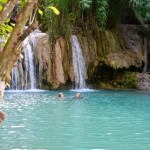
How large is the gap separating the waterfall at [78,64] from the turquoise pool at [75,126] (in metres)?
9.92

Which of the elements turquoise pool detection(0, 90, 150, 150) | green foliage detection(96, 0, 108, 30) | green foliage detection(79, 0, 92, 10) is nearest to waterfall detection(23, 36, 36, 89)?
green foliage detection(79, 0, 92, 10)

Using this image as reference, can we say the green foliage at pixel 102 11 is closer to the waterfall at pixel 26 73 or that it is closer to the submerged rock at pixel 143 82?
the submerged rock at pixel 143 82

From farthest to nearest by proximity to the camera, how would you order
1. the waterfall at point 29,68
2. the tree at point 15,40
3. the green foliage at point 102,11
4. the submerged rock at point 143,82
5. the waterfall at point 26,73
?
the green foliage at point 102,11 < the submerged rock at point 143,82 < the waterfall at point 29,68 < the waterfall at point 26,73 < the tree at point 15,40

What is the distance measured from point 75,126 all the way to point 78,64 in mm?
15817

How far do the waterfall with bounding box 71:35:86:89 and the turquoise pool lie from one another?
9917 millimetres

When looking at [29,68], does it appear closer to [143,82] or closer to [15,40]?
[143,82]

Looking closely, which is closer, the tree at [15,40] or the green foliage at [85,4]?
the tree at [15,40]

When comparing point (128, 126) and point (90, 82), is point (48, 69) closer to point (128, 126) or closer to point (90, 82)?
point (90, 82)

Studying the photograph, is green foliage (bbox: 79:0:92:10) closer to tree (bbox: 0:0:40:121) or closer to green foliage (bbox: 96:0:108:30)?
green foliage (bbox: 96:0:108:30)

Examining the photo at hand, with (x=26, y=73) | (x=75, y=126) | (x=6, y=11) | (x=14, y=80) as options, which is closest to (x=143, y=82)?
(x=26, y=73)

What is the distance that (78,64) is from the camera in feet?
84.3

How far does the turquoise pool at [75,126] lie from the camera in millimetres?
7750

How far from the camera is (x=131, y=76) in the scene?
83.0ft

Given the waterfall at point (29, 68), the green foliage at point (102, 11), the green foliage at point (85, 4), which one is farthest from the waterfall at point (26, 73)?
the green foliage at point (102, 11)
